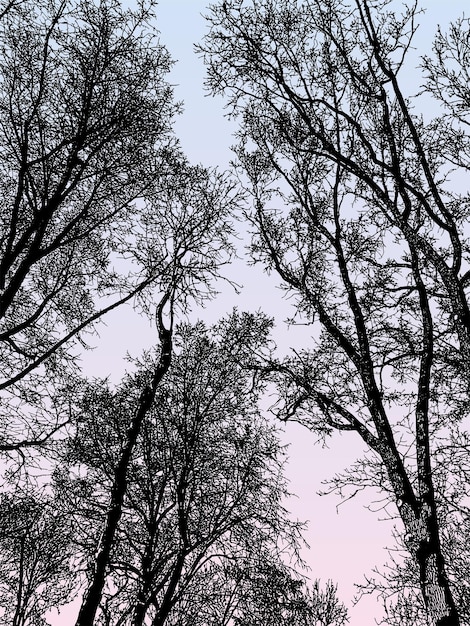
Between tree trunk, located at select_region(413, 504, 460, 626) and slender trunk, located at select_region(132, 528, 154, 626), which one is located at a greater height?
slender trunk, located at select_region(132, 528, 154, 626)

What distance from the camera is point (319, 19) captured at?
33.2 feet

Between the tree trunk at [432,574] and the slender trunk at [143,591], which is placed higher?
the slender trunk at [143,591]

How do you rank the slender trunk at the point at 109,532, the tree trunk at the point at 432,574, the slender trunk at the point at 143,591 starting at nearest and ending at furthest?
the tree trunk at the point at 432,574, the slender trunk at the point at 109,532, the slender trunk at the point at 143,591

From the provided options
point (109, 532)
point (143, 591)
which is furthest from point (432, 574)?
point (143, 591)

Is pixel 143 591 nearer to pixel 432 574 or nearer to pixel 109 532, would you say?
pixel 109 532

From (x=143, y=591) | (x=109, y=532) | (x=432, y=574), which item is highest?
(x=109, y=532)

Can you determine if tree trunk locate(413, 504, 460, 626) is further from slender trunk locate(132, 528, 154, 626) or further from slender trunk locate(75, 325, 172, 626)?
slender trunk locate(132, 528, 154, 626)

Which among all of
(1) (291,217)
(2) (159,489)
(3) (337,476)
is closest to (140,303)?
(1) (291,217)

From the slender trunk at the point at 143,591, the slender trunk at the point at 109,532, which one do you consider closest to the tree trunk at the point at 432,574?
the slender trunk at the point at 109,532

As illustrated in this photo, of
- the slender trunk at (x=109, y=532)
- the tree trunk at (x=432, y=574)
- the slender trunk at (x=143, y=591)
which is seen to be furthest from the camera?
the slender trunk at (x=143, y=591)

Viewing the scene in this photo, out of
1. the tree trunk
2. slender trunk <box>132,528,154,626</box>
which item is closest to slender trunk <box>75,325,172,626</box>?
slender trunk <box>132,528,154,626</box>

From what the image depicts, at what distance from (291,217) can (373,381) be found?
4.08 meters

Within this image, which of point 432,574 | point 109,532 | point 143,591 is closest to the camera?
point 432,574

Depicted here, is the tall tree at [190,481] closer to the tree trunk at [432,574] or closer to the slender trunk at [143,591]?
the slender trunk at [143,591]
